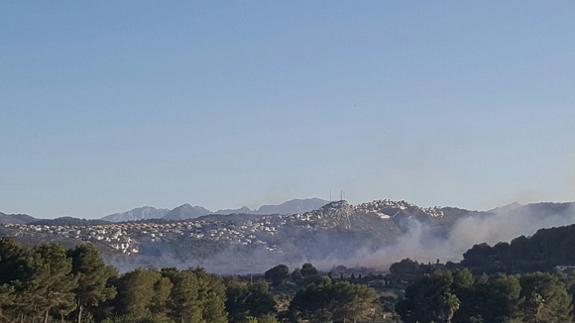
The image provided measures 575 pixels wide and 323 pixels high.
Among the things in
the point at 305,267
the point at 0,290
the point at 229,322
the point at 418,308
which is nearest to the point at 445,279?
the point at 418,308

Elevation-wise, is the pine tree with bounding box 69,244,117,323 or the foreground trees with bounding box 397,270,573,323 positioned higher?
the pine tree with bounding box 69,244,117,323

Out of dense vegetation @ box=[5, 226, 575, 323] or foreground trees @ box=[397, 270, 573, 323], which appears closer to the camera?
dense vegetation @ box=[5, 226, 575, 323]

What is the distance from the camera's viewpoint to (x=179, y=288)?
72.0 metres

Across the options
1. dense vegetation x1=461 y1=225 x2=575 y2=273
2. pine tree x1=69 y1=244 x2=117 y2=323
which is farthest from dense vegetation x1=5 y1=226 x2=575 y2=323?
dense vegetation x1=461 y1=225 x2=575 y2=273

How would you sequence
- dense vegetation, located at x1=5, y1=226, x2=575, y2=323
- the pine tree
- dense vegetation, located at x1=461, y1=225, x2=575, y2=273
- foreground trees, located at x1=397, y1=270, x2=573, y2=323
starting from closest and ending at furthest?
dense vegetation, located at x1=5, y1=226, x2=575, y2=323, the pine tree, foreground trees, located at x1=397, y1=270, x2=573, y2=323, dense vegetation, located at x1=461, y1=225, x2=575, y2=273

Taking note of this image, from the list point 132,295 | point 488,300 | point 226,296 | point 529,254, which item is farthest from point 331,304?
point 529,254

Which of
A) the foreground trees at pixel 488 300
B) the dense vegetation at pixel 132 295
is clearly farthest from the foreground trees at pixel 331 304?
the foreground trees at pixel 488 300

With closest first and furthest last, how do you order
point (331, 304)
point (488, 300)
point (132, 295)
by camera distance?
point (132, 295)
point (488, 300)
point (331, 304)

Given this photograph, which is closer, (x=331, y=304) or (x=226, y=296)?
(x=331, y=304)

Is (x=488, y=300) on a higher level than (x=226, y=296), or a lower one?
lower

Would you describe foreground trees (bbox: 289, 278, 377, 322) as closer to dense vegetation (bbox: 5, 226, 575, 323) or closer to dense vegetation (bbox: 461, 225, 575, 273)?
dense vegetation (bbox: 5, 226, 575, 323)

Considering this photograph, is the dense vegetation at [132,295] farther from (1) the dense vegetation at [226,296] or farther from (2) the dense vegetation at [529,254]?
(2) the dense vegetation at [529,254]

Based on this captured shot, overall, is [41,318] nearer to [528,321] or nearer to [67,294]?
[67,294]

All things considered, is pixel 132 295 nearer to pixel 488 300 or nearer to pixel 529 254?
pixel 488 300
